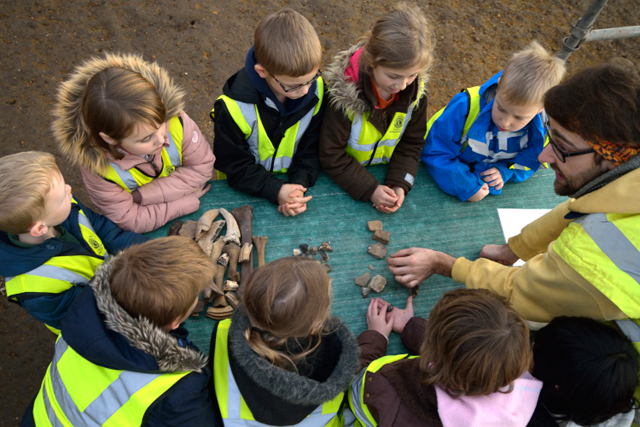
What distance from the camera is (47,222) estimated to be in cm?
203

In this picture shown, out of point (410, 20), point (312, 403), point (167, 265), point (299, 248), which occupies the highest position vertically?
point (410, 20)

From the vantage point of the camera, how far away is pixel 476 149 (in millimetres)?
3016

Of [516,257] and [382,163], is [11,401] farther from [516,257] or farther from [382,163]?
[516,257]

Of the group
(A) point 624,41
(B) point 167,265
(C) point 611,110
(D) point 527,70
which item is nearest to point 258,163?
(B) point 167,265

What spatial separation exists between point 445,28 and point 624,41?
8.38 ft

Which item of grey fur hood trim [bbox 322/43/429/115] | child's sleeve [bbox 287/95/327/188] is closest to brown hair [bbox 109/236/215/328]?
child's sleeve [bbox 287/95/327/188]

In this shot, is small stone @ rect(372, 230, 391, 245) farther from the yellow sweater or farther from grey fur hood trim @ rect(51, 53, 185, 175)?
grey fur hood trim @ rect(51, 53, 185, 175)

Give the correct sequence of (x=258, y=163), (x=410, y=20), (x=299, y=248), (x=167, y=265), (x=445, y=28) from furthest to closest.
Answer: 1. (x=445, y=28)
2. (x=258, y=163)
3. (x=299, y=248)
4. (x=410, y=20)
5. (x=167, y=265)

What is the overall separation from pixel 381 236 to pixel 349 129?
76 cm

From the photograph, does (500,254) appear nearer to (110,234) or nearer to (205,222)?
(205,222)

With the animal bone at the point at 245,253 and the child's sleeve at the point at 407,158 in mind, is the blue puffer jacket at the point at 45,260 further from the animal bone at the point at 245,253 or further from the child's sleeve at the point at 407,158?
the child's sleeve at the point at 407,158

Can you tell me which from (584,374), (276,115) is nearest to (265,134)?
(276,115)

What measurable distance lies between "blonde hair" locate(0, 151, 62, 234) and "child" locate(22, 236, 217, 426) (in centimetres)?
47

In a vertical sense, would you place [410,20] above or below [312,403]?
above
